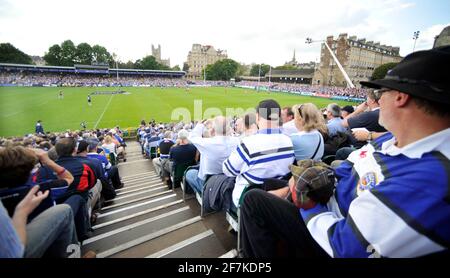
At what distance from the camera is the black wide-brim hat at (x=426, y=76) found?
1.06 m

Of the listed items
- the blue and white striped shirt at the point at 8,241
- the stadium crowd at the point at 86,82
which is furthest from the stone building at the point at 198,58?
the blue and white striped shirt at the point at 8,241

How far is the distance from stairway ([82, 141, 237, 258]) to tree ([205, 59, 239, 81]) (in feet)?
266

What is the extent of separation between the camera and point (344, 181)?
1.65 metres

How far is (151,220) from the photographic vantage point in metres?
2.98

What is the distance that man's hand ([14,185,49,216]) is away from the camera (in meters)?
1.60

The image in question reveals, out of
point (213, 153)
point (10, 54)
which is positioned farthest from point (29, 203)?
point (10, 54)

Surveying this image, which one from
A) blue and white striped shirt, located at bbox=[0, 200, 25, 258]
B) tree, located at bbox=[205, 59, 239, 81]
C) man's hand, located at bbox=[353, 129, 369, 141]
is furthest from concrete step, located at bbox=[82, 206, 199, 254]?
tree, located at bbox=[205, 59, 239, 81]

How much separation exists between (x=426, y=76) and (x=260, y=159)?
4.40 ft

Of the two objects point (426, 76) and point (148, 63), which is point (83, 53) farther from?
point (426, 76)

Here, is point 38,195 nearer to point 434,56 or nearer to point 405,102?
point 405,102

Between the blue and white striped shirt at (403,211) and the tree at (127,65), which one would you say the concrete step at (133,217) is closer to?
the blue and white striped shirt at (403,211)

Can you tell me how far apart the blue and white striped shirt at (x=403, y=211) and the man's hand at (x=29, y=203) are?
2.24 m
